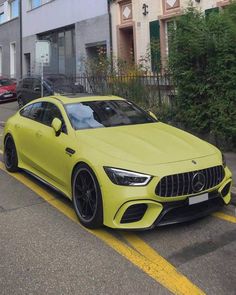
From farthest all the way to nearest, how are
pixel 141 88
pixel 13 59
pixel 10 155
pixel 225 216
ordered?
pixel 13 59
pixel 141 88
pixel 10 155
pixel 225 216

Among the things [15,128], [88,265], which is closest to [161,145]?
[88,265]

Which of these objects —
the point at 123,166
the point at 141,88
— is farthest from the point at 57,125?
the point at 141,88

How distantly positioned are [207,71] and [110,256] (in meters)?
5.85

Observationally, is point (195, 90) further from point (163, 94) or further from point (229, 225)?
point (229, 225)

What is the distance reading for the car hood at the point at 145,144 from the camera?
4.98 metres

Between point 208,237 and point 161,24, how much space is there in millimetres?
12873

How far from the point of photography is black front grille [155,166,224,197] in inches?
185

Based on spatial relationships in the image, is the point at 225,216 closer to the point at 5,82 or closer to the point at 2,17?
the point at 5,82

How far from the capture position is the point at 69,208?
5926 mm

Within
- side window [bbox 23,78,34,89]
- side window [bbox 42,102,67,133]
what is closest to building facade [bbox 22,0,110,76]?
side window [bbox 23,78,34,89]

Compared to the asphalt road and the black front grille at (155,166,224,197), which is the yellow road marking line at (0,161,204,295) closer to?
the asphalt road

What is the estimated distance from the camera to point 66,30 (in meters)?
23.6

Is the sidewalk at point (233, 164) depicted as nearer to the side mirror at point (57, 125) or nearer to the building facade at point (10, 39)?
the side mirror at point (57, 125)

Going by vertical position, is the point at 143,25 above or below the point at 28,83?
above
